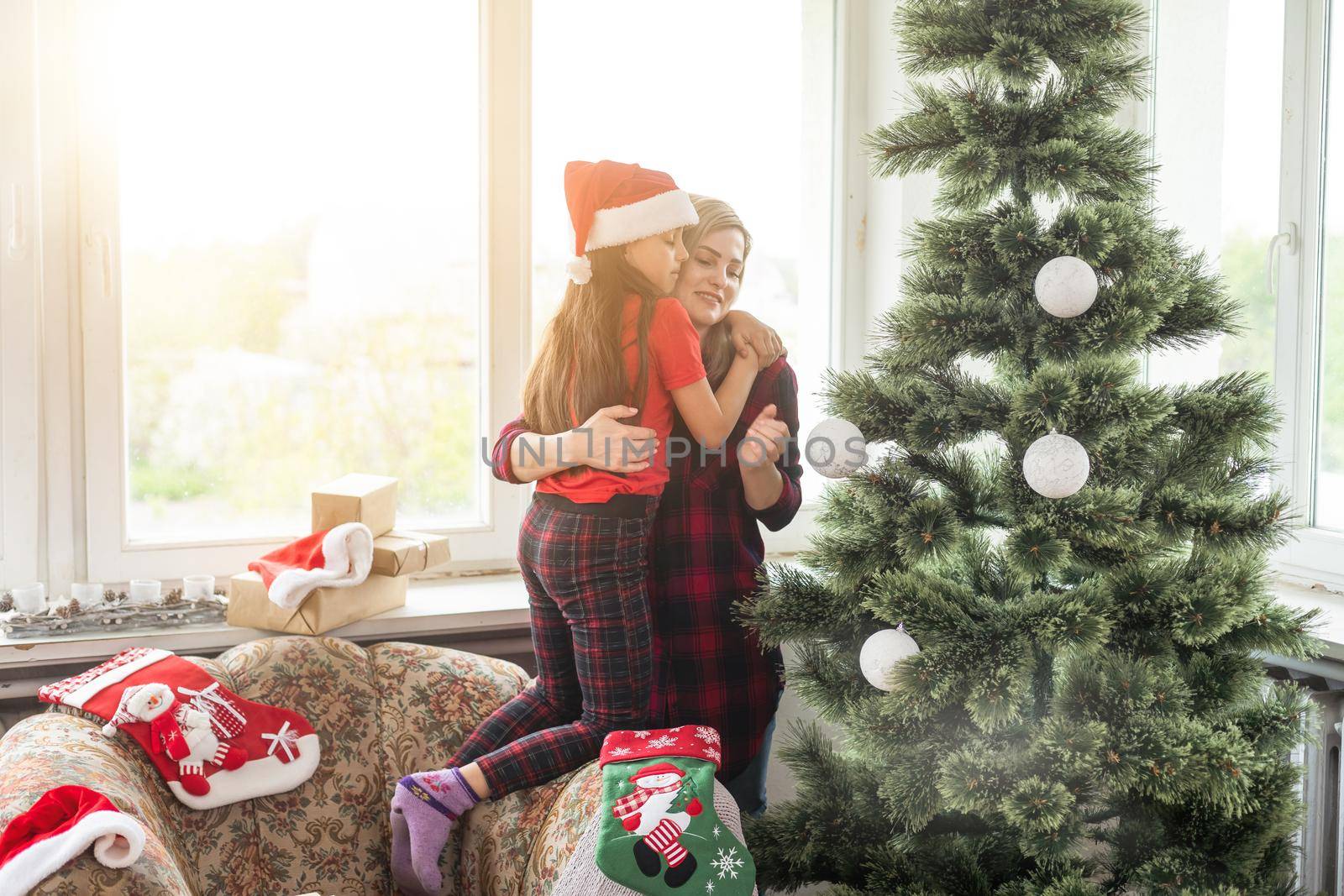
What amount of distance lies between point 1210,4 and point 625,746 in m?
1.84

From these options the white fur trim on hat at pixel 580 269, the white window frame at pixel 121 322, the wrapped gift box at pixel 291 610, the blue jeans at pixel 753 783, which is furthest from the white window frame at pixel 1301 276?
the wrapped gift box at pixel 291 610

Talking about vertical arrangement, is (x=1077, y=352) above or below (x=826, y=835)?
above

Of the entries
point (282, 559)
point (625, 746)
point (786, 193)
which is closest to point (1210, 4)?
point (786, 193)

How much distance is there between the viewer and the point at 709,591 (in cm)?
168

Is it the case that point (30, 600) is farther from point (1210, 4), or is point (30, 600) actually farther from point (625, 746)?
point (1210, 4)

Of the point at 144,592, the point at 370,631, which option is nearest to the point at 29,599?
the point at 144,592

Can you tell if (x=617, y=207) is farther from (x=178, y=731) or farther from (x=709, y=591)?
(x=178, y=731)

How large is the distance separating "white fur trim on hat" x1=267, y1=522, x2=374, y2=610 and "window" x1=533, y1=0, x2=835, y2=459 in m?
0.62

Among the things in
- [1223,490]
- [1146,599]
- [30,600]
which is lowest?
[30,600]

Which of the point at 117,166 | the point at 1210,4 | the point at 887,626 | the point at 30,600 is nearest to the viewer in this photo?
the point at 887,626

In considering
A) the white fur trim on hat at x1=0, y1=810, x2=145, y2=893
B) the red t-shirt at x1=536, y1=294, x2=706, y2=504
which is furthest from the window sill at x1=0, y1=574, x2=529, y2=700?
the white fur trim on hat at x1=0, y1=810, x2=145, y2=893

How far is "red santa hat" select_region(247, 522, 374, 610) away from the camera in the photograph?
173 cm

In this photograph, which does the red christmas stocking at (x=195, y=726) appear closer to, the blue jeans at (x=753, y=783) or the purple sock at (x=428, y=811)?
the purple sock at (x=428, y=811)

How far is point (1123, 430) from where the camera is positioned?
1215 mm
